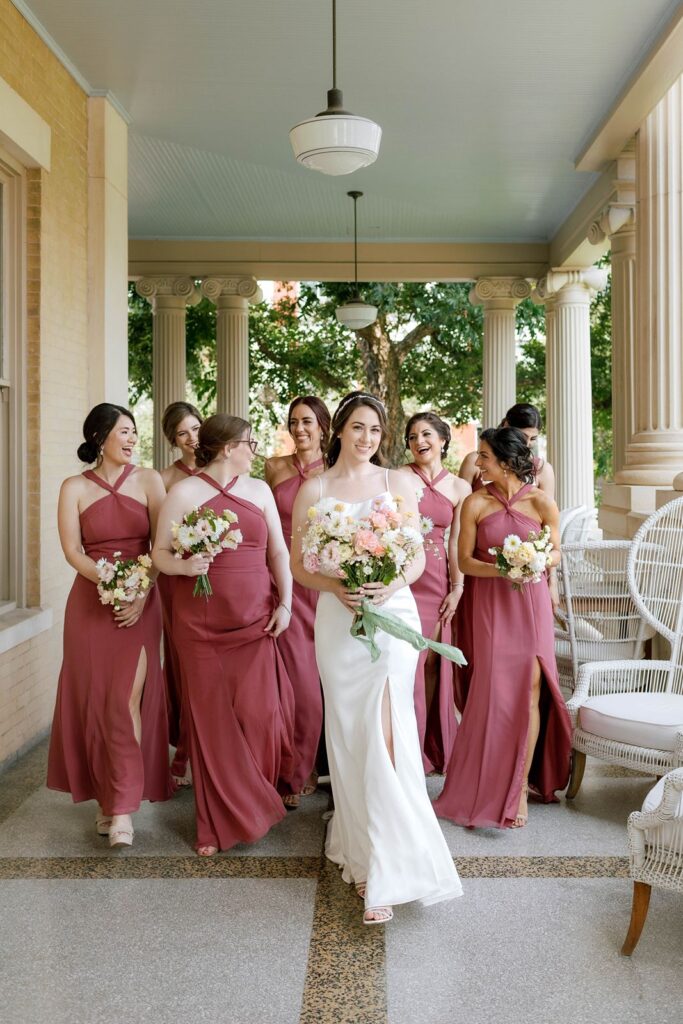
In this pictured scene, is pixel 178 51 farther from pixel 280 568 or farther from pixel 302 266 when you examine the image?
pixel 302 266

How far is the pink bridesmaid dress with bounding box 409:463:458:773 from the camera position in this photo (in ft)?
20.7

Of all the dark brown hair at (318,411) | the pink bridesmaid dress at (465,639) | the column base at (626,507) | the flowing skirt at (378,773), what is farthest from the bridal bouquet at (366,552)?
the column base at (626,507)

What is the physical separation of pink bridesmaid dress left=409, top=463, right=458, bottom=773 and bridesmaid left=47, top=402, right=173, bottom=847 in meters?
1.76

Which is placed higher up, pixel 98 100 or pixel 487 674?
pixel 98 100

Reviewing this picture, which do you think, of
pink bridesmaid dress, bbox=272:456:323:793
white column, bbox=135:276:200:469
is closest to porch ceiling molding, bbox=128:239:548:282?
white column, bbox=135:276:200:469

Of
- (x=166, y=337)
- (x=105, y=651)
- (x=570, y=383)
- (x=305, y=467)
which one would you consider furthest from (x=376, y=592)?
(x=166, y=337)

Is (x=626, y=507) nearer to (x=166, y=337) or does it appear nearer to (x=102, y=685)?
(x=102, y=685)

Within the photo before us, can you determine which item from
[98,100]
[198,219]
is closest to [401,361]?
[198,219]

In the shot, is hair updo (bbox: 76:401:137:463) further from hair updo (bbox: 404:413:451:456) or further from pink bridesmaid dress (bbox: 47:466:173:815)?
hair updo (bbox: 404:413:451:456)

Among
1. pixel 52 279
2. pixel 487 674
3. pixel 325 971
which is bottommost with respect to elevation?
pixel 325 971

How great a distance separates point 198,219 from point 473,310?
10725 mm

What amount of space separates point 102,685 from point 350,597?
1705 mm

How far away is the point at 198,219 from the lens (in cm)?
1497

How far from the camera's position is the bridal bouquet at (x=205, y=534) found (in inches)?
191
